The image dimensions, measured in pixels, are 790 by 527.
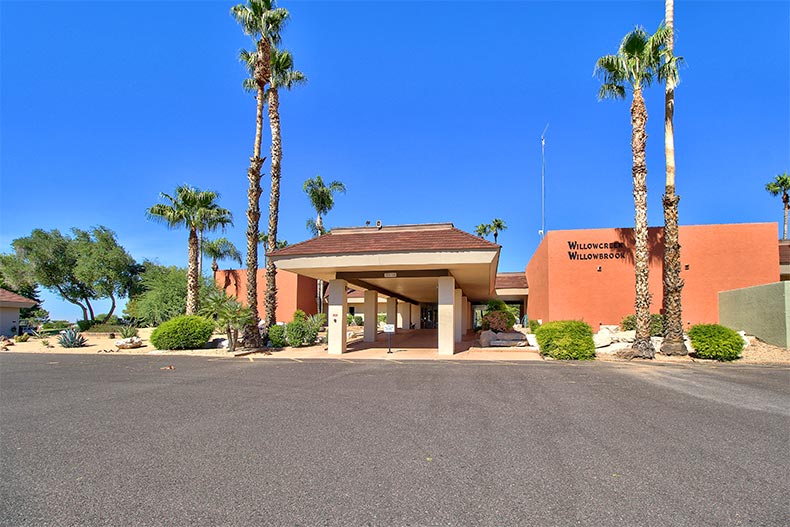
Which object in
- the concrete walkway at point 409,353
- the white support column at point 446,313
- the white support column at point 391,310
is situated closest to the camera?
the concrete walkway at point 409,353

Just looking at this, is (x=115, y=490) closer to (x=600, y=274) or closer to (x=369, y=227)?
(x=369, y=227)

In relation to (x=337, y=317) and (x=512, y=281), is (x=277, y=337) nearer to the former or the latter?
(x=337, y=317)

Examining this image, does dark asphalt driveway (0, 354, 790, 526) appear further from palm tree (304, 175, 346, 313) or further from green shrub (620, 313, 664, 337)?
palm tree (304, 175, 346, 313)

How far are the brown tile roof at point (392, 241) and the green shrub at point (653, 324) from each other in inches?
437

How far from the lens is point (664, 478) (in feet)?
15.4

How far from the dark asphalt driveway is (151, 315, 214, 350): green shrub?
11.3 meters

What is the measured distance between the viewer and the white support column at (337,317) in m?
19.9

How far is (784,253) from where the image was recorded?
1092 inches

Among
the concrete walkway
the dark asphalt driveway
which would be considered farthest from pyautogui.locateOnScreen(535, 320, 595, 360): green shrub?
the dark asphalt driveway

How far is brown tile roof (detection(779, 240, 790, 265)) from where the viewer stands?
1059 inches

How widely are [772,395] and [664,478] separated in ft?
23.2

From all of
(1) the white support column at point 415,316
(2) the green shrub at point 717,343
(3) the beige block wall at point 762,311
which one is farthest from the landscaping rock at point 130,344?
(3) the beige block wall at point 762,311

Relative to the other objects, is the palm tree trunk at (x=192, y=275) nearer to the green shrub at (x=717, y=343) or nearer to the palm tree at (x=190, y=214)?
the palm tree at (x=190, y=214)

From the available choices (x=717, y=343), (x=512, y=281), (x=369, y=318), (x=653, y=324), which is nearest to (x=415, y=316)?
(x=512, y=281)
